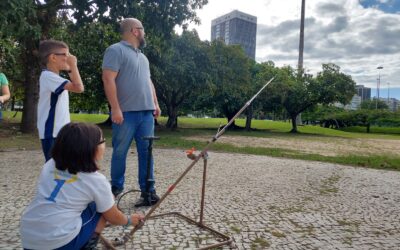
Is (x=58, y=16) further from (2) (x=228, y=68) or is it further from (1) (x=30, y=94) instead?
(2) (x=228, y=68)

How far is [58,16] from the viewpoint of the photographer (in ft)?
49.9

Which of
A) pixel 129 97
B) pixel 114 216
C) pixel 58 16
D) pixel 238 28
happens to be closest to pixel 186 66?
pixel 58 16

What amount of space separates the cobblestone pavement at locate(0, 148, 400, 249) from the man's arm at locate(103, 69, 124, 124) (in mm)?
1202

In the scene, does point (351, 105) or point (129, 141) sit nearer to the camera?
point (129, 141)

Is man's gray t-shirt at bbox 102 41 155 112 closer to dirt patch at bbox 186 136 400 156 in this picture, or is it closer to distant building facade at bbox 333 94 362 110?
dirt patch at bbox 186 136 400 156

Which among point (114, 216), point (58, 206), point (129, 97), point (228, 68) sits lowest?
point (114, 216)

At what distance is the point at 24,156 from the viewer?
8.61m

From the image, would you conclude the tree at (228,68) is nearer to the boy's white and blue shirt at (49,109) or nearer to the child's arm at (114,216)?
the boy's white and blue shirt at (49,109)

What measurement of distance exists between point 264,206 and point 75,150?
3156 millimetres

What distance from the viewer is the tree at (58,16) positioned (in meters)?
10.3

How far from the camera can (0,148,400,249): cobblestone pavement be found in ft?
11.3

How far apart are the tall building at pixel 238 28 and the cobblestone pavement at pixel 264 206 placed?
27922 mm

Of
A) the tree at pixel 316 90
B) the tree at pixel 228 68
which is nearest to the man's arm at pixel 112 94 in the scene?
the tree at pixel 228 68

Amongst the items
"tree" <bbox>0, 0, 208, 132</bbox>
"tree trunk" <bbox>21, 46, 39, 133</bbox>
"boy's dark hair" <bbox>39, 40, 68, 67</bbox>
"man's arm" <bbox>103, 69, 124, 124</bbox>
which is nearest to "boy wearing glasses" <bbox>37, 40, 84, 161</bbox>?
"boy's dark hair" <bbox>39, 40, 68, 67</bbox>
